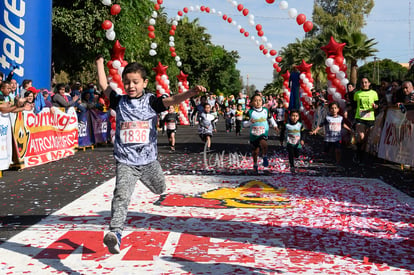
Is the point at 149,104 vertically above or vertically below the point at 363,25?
below

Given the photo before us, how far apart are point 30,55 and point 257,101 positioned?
9486mm

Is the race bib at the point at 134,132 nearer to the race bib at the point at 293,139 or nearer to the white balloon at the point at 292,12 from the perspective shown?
the race bib at the point at 293,139

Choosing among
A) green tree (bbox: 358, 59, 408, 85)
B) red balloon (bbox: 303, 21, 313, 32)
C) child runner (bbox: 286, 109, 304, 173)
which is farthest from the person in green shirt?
green tree (bbox: 358, 59, 408, 85)

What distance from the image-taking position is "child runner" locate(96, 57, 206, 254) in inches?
215

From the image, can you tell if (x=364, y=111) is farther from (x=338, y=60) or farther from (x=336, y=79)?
(x=338, y=60)

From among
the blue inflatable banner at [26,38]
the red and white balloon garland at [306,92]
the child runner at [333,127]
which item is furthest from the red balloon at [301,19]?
the red and white balloon garland at [306,92]

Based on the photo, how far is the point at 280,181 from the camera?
11.1 meters

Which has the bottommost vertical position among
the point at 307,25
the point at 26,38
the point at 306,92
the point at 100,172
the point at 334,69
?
the point at 100,172

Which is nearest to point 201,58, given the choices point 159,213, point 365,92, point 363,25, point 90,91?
point 363,25

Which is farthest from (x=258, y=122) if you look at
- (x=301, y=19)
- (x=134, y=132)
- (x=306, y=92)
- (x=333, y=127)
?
(x=306, y=92)

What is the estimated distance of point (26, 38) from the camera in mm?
18328

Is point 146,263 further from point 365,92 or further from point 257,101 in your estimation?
point 365,92

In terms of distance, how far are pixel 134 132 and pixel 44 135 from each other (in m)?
9.79

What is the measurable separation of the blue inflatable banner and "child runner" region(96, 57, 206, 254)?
1334 centimetres
